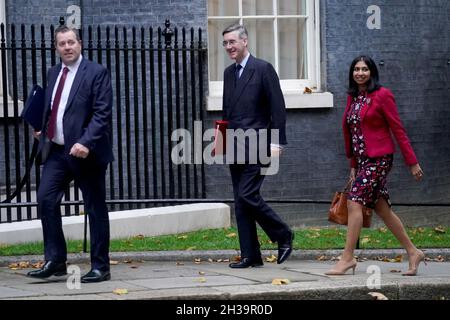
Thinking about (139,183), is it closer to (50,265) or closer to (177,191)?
(177,191)

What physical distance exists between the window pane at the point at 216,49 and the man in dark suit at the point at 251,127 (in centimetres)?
432

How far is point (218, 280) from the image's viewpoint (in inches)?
367

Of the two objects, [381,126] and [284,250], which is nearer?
[381,126]

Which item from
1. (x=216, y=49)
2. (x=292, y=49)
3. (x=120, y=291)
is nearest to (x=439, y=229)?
(x=292, y=49)

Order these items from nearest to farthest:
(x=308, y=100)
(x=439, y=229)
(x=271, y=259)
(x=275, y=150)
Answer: (x=275, y=150) → (x=271, y=259) → (x=439, y=229) → (x=308, y=100)

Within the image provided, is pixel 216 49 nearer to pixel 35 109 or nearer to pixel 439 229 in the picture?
pixel 439 229

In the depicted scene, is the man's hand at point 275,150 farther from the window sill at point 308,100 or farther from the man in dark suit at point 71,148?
the window sill at point 308,100

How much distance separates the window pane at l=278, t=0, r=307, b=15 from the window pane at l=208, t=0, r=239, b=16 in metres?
0.55

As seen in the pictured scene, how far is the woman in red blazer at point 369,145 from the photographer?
9.47 metres

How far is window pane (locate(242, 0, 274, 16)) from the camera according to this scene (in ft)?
47.5

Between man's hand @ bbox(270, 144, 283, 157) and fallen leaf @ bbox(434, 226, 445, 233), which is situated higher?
man's hand @ bbox(270, 144, 283, 157)

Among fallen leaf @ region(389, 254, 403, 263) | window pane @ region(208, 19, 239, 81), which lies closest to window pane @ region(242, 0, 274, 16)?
window pane @ region(208, 19, 239, 81)

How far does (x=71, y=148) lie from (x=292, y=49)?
6.13 m

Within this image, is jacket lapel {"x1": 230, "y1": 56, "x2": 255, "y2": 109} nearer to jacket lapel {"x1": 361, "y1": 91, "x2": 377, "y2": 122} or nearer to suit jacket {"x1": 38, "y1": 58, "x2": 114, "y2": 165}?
jacket lapel {"x1": 361, "y1": 91, "x2": 377, "y2": 122}
